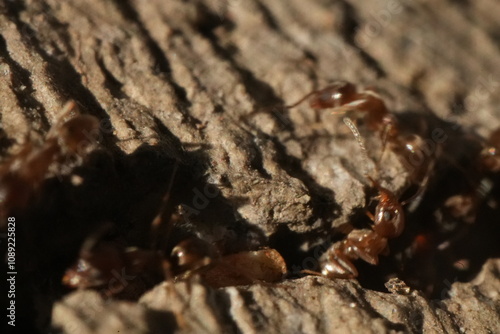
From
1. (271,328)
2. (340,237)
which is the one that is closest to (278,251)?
(340,237)

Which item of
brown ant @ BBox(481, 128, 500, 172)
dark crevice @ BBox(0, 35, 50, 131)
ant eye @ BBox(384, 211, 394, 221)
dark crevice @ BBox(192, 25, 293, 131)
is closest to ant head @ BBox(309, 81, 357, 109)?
dark crevice @ BBox(192, 25, 293, 131)

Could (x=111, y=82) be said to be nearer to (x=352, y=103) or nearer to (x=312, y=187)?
(x=312, y=187)

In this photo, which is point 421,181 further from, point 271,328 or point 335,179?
point 271,328

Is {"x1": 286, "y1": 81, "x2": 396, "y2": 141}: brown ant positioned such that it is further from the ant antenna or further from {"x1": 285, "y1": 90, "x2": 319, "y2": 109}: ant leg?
the ant antenna

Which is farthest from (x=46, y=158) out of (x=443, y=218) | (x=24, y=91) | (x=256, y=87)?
(x=443, y=218)

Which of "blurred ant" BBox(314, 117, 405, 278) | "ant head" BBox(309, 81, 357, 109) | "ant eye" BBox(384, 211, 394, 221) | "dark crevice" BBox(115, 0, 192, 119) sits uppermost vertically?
"dark crevice" BBox(115, 0, 192, 119)

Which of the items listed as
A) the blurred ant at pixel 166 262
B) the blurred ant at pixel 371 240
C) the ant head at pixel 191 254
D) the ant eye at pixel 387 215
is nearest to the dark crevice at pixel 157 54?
the blurred ant at pixel 166 262
